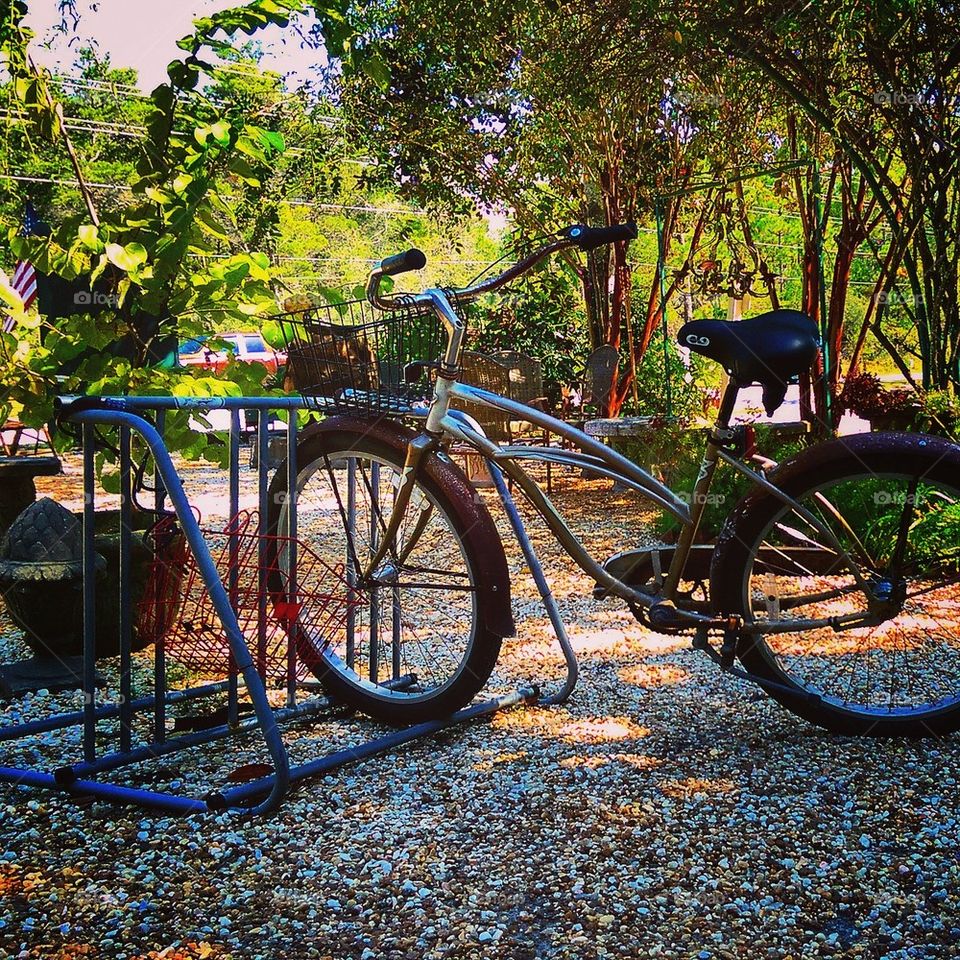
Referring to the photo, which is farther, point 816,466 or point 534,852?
point 816,466

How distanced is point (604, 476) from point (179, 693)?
1.66m

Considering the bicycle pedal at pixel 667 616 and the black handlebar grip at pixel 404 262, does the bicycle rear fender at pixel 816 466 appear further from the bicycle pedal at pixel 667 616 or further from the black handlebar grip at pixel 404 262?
the black handlebar grip at pixel 404 262

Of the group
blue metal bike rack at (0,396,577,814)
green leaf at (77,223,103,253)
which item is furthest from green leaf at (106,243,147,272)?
blue metal bike rack at (0,396,577,814)

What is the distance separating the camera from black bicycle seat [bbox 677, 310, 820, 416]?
2.99 metres

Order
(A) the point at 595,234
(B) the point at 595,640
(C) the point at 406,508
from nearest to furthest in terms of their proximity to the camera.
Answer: (A) the point at 595,234 < (C) the point at 406,508 < (B) the point at 595,640

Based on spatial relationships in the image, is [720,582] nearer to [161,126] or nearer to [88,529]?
[88,529]

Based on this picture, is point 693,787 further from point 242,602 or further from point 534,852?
point 242,602

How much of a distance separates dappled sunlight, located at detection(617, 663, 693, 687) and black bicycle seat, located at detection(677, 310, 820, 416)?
50.2 inches

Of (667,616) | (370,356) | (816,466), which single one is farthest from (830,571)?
(370,356)

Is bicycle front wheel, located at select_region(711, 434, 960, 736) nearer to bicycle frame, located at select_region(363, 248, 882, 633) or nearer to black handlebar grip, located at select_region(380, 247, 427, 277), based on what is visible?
bicycle frame, located at select_region(363, 248, 882, 633)

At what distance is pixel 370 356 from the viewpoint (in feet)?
10.4

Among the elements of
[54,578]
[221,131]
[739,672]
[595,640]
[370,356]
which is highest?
[221,131]

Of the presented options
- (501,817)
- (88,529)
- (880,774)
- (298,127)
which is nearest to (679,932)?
(501,817)

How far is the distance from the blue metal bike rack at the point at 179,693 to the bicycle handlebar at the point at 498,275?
0.45 m
